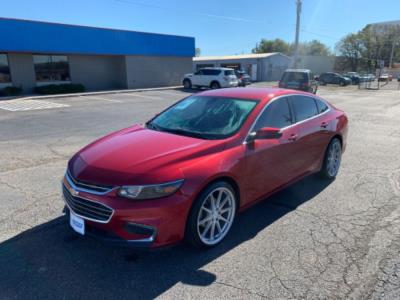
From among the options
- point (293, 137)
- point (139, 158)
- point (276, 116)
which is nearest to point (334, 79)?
point (293, 137)

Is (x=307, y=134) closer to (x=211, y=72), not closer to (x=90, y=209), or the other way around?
(x=90, y=209)

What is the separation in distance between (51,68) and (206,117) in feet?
73.3

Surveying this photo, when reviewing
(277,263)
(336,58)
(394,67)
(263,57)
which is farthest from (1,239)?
(394,67)

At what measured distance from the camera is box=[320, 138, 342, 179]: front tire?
16.1 ft

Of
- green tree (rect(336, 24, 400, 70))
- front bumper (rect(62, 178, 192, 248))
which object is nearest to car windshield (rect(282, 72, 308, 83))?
front bumper (rect(62, 178, 192, 248))

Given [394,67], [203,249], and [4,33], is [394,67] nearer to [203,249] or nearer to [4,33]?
[4,33]

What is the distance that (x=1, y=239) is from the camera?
10.8 feet

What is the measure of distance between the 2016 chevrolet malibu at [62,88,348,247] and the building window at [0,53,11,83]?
20.6 meters

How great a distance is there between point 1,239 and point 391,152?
738cm

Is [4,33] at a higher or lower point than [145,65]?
higher

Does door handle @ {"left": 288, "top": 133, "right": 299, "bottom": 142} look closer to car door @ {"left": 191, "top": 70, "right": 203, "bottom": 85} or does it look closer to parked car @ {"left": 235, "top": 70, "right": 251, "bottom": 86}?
car door @ {"left": 191, "top": 70, "right": 203, "bottom": 85}

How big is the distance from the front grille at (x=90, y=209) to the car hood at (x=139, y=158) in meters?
0.19

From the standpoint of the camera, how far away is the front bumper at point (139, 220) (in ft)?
8.54

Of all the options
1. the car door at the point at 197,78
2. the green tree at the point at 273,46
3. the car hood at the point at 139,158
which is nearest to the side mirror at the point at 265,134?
the car hood at the point at 139,158
